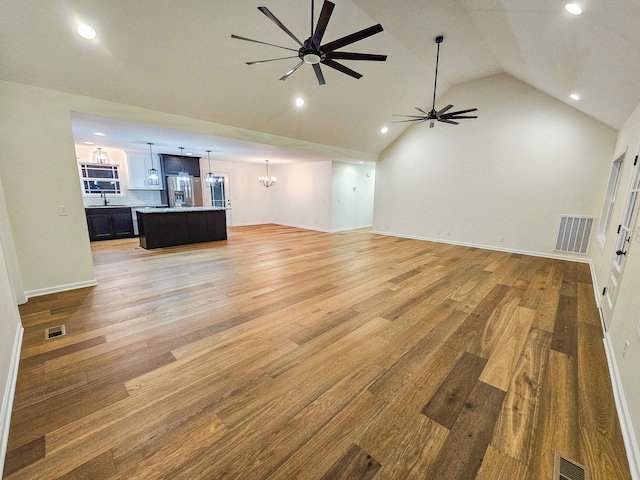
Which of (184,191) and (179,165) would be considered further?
(184,191)

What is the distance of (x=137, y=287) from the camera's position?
12.3 feet

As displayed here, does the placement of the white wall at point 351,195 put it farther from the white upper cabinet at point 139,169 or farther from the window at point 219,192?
the white upper cabinet at point 139,169

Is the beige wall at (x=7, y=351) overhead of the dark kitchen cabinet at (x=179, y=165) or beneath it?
beneath

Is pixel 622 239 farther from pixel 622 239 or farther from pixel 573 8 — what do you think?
pixel 573 8

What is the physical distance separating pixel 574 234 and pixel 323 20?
6.50 metres

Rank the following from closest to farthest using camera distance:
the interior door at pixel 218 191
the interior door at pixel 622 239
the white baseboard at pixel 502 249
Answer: the interior door at pixel 622 239
the white baseboard at pixel 502 249
the interior door at pixel 218 191

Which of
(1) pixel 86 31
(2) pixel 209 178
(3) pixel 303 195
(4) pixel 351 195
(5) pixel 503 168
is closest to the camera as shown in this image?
(1) pixel 86 31

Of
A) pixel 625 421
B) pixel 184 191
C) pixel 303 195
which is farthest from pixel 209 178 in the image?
pixel 625 421

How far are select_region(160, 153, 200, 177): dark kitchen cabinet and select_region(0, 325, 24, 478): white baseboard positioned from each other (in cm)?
659

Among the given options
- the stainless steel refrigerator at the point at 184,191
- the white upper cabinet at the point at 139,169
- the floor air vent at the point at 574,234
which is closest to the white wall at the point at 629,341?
the floor air vent at the point at 574,234

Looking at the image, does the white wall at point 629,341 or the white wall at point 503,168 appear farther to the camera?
the white wall at point 503,168

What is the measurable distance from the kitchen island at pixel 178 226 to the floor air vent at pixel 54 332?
3.72 m

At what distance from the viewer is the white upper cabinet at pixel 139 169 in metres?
7.66

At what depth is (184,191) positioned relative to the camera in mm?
8297
